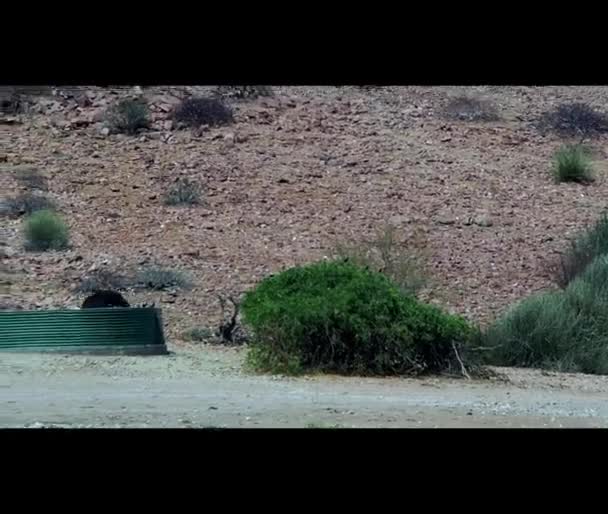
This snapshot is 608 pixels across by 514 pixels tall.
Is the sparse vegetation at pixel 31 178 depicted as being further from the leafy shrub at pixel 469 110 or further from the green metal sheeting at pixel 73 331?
the green metal sheeting at pixel 73 331

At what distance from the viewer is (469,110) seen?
34031 millimetres

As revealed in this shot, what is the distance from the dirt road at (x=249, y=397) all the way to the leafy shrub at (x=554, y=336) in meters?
0.64

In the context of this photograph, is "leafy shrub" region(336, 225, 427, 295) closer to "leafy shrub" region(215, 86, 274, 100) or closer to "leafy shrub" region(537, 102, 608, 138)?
"leafy shrub" region(215, 86, 274, 100)

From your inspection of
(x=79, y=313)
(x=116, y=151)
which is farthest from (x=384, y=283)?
(x=116, y=151)

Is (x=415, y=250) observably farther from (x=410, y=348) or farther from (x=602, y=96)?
(x=602, y=96)

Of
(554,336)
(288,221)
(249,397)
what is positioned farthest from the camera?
(288,221)

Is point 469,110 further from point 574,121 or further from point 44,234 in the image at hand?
point 44,234

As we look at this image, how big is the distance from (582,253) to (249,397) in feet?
33.3

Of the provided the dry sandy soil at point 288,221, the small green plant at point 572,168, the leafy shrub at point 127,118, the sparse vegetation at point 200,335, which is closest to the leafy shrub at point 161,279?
the dry sandy soil at point 288,221

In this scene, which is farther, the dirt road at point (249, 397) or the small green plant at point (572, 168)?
the small green plant at point (572, 168)

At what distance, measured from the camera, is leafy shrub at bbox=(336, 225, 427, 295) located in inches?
939

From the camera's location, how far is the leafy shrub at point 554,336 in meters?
20.3

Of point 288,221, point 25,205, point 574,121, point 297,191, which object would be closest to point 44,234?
point 25,205
